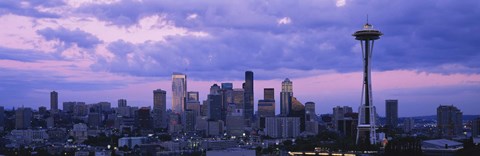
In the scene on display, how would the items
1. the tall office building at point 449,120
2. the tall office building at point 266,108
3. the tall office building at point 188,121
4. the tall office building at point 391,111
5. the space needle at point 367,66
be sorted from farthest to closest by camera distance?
the tall office building at point 266,108 → the tall office building at point 188,121 → the tall office building at point 391,111 → the tall office building at point 449,120 → the space needle at point 367,66

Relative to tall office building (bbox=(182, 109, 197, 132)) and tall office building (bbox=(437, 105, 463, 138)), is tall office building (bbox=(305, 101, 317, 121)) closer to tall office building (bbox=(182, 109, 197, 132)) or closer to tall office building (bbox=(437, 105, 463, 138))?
tall office building (bbox=(182, 109, 197, 132))

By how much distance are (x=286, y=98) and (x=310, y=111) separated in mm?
4605

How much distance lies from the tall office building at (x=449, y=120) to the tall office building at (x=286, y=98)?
30.4 m

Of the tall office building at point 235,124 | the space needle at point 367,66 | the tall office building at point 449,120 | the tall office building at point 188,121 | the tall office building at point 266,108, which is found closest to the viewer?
the space needle at point 367,66

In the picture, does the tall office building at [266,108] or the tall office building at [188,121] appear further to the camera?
the tall office building at [266,108]

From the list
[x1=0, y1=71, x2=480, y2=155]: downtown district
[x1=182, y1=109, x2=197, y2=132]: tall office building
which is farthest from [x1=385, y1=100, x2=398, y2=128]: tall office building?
[x1=182, y1=109, x2=197, y2=132]: tall office building

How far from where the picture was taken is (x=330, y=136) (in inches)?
2729

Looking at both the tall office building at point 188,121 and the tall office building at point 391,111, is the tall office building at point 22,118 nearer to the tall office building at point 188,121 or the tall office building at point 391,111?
the tall office building at point 188,121

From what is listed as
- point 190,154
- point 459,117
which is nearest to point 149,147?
point 190,154

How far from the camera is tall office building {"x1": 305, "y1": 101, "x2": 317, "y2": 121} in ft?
343

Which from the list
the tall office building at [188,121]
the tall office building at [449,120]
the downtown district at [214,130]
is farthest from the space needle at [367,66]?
the tall office building at [188,121]

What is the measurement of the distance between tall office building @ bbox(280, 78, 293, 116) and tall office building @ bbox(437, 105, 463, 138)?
30446 mm

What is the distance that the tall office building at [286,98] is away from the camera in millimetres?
110438

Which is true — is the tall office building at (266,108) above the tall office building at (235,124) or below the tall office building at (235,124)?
above
